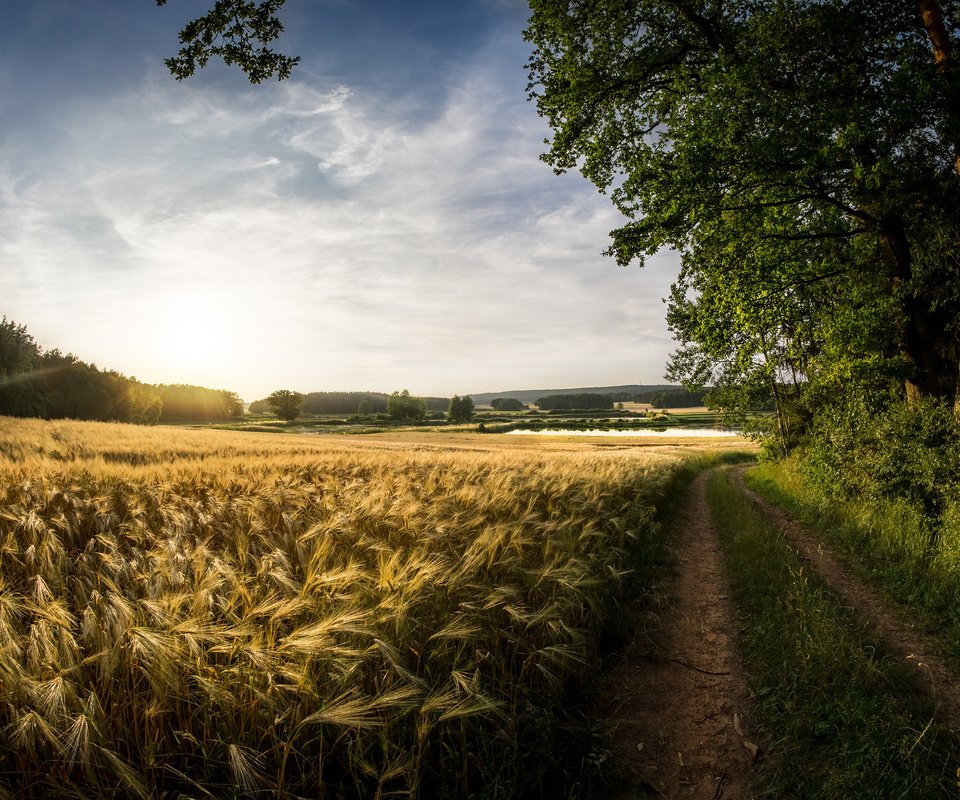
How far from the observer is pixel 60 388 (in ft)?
253

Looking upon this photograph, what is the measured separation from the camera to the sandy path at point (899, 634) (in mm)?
3855

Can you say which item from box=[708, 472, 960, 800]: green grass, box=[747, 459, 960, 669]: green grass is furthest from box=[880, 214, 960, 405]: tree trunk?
box=[708, 472, 960, 800]: green grass

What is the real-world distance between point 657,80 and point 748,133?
13.5 feet

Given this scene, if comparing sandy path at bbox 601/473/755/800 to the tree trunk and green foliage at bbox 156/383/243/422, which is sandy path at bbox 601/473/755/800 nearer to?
the tree trunk

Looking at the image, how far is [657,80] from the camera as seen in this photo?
498 inches

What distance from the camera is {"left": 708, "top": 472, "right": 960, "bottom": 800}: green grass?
2.88m

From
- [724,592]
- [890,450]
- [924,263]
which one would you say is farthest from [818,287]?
[724,592]

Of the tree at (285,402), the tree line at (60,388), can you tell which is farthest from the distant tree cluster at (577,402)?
the tree line at (60,388)

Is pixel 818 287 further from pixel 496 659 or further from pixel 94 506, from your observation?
pixel 94 506

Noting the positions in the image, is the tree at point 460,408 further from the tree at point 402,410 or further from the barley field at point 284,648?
the barley field at point 284,648

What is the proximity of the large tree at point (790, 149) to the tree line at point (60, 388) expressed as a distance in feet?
273

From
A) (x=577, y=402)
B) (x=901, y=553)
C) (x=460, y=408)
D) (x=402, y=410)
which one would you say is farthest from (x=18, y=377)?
(x=577, y=402)

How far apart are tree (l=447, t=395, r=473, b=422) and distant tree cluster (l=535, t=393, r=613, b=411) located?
52.0 meters

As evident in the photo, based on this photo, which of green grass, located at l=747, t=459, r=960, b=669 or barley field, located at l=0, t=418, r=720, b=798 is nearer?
barley field, located at l=0, t=418, r=720, b=798
